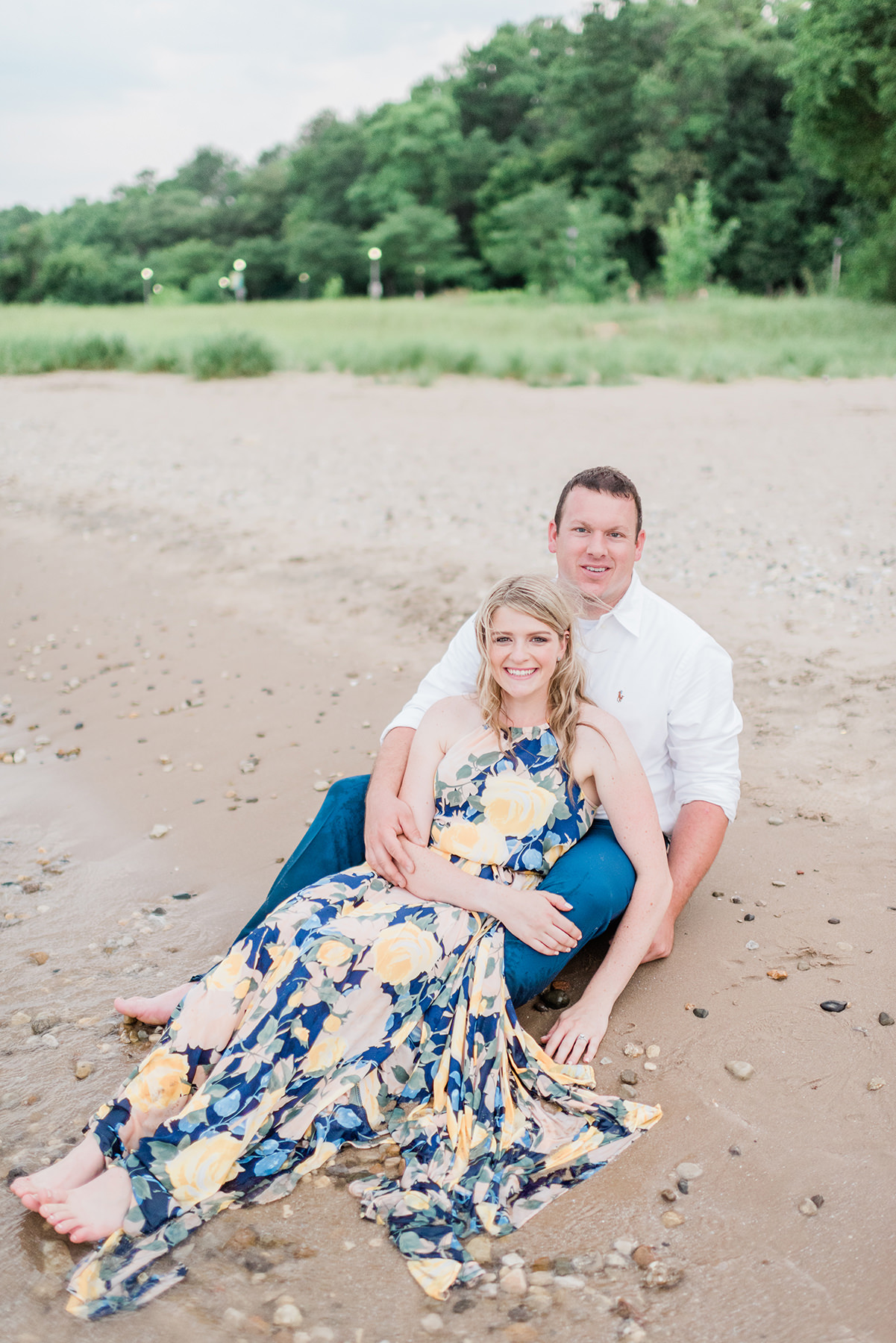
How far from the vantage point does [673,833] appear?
3527mm

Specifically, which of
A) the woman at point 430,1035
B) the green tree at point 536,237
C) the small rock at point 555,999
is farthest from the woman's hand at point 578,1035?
the green tree at point 536,237

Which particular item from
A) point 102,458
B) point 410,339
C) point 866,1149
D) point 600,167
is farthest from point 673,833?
point 600,167

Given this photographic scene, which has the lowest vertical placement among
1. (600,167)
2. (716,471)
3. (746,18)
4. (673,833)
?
(673,833)

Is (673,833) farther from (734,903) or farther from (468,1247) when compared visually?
(468,1247)

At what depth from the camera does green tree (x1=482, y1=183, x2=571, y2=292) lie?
4634 cm

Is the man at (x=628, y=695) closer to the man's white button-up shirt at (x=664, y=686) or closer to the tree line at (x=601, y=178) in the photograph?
the man's white button-up shirt at (x=664, y=686)

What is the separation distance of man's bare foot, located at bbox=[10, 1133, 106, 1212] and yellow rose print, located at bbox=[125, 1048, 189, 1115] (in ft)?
0.42

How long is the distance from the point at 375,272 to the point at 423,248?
3922 mm

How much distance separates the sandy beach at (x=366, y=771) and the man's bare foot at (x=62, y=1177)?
0.13 m

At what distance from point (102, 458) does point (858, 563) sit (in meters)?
8.60

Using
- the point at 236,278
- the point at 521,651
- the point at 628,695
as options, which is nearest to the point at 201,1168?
the point at 521,651

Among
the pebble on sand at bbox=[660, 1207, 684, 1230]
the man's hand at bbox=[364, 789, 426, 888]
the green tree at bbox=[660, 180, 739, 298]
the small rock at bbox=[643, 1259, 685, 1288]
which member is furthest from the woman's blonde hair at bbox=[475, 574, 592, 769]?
the green tree at bbox=[660, 180, 739, 298]

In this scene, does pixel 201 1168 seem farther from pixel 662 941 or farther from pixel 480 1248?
pixel 662 941

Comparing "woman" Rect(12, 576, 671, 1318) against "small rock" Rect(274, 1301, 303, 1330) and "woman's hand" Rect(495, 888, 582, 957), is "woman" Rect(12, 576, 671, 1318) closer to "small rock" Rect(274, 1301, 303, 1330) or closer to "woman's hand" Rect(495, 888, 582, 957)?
"woman's hand" Rect(495, 888, 582, 957)
